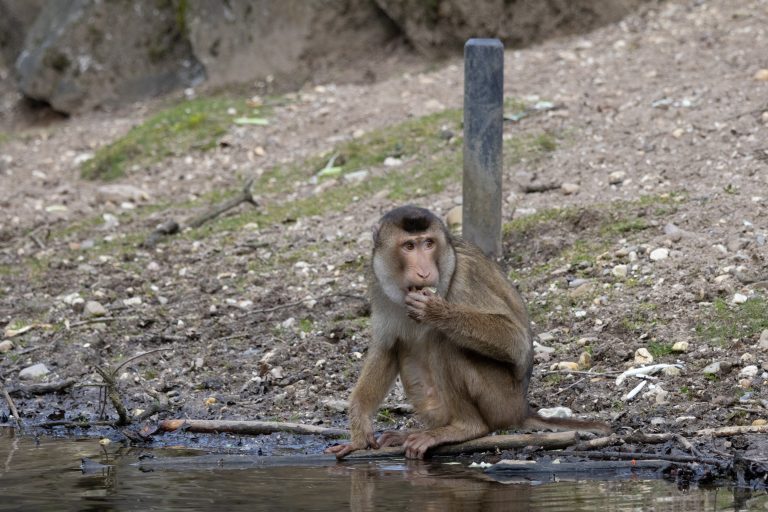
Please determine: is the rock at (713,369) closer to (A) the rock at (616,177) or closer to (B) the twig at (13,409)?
(A) the rock at (616,177)

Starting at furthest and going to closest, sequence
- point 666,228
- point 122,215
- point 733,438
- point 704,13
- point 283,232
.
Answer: point 704,13 → point 122,215 → point 283,232 → point 666,228 → point 733,438

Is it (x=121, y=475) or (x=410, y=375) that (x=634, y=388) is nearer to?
(x=410, y=375)

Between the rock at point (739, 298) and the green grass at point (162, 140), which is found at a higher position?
the green grass at point (162, 140)

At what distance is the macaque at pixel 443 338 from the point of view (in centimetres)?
607

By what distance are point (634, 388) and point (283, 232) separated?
13.8ft

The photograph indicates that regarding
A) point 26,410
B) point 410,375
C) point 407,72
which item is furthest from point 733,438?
point 407,72

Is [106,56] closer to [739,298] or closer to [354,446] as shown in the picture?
[739,298]

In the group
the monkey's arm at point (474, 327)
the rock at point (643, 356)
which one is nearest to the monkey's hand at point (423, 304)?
the monkey's arm at point (474, 327)

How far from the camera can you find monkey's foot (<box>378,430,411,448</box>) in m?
6.45

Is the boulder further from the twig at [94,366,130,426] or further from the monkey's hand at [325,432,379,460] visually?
the monkey's hand at [325,432,379,460]

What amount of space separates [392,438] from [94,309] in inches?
135

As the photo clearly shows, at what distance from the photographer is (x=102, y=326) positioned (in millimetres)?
8922

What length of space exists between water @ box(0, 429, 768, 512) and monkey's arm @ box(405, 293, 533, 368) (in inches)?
22.2

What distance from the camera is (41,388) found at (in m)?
7.94
